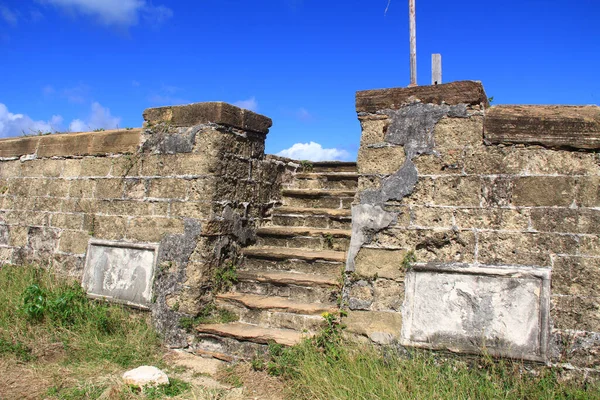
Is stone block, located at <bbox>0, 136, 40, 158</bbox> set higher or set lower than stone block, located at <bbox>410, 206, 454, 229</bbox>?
higher

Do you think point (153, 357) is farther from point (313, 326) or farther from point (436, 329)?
point (436, 329)

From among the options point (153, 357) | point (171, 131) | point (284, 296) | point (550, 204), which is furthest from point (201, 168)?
point (550, 204)

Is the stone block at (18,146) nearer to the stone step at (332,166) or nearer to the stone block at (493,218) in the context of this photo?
the stone step at (332,166)

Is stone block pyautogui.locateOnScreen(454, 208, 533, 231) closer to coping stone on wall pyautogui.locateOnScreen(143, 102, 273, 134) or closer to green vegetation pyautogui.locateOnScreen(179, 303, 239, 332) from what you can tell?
green vegetation pyautogui.locateOnScreen(179, 303, 239, 332)

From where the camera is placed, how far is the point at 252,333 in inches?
167

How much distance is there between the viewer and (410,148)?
3979mm

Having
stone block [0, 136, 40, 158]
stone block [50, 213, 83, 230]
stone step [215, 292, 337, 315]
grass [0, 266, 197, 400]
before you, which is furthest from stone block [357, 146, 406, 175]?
stone block [0, 136, 40, 158]

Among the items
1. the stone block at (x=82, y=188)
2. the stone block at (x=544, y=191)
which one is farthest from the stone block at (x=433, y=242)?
the stone block at (x=82, y=188)

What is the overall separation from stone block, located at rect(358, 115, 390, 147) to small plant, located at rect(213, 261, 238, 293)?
6.19 ft

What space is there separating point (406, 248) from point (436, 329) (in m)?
0.66

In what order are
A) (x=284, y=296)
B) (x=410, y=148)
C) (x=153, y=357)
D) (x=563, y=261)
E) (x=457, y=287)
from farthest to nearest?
(x=284, y=296), (x=153, y=357), (x=410, y=148), (x=457, y=287), (x=563, y=261)

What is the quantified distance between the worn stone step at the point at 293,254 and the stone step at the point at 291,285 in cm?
16

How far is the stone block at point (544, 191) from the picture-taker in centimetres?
353

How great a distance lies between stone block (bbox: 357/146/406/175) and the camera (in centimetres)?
401
